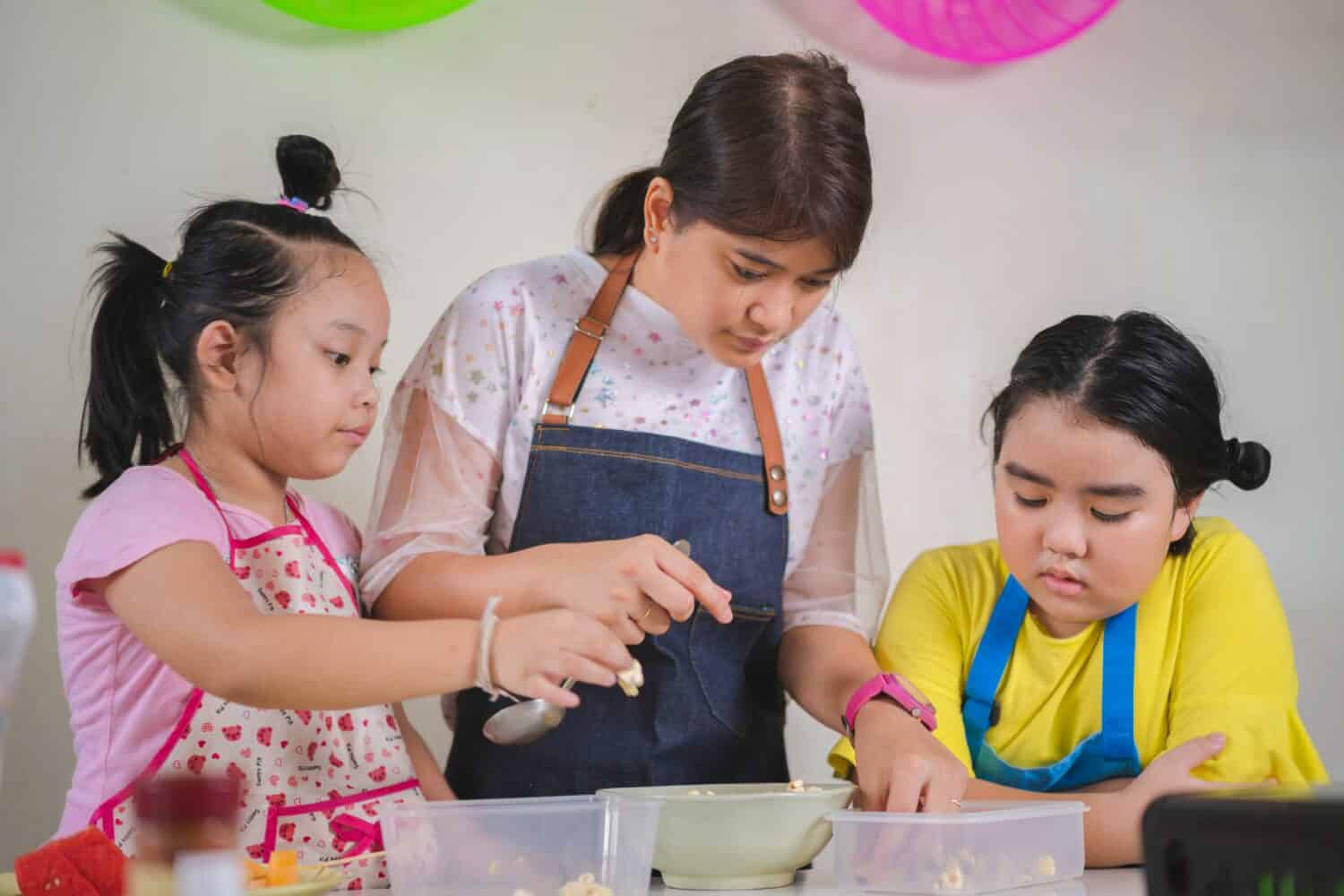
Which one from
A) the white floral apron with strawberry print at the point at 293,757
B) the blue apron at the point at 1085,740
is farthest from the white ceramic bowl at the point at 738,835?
the blue apron at the point at 1085,740

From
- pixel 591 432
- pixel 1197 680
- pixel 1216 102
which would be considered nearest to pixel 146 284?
pixel 591 432

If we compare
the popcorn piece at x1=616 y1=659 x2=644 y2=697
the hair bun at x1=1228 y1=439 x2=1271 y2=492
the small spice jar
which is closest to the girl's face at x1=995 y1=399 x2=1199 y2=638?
the hair bun at x1=1228 y1=439 x2=1271 y2=492

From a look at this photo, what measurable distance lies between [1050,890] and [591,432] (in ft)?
1.90

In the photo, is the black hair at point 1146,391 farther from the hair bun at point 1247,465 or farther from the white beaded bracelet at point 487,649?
the white beaded bracelet at point 487,649

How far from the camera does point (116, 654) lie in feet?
3.71

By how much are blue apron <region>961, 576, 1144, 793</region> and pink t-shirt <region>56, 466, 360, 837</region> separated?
0.72 metres

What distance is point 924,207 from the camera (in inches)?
73.7

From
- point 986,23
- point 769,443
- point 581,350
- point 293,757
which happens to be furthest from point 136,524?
point 986,23

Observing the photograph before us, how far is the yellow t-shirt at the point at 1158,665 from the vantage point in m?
1.25

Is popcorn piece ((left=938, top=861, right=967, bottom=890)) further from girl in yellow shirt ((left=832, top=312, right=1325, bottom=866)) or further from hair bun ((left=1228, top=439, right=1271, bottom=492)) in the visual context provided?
hair bun ((left=1228, top=439, right=1271, bottom=492))

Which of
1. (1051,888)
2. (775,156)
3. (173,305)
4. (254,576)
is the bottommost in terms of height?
(1051,888)

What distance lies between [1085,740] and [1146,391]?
34 cm

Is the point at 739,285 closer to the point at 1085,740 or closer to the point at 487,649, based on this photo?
the point at 487,649

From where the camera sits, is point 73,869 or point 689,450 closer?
point 73,869
